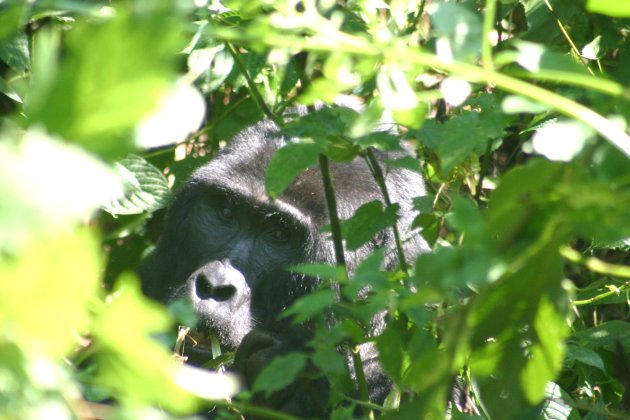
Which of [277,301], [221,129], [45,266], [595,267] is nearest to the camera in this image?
[45,266]

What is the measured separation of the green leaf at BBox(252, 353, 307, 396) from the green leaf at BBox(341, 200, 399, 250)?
54 centimetres

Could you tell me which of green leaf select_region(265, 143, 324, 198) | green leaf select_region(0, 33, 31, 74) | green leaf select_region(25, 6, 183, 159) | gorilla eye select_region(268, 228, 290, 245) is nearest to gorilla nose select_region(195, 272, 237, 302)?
gorilla eye select_region(268, 228, 290, 245)

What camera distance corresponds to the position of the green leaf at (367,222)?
173cm

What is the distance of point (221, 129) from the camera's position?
3895 millimetres

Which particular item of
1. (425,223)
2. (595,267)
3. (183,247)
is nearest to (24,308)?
(595,267)

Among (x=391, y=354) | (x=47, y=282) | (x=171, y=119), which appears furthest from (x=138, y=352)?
(x=391, y=354)

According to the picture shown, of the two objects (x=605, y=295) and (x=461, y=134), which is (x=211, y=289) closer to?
(x=605, y=295)

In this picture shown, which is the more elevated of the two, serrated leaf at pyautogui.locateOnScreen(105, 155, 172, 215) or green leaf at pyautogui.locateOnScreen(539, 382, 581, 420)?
green leaf at pyautogui.locateOnScreen(539, 382, 581, 420)

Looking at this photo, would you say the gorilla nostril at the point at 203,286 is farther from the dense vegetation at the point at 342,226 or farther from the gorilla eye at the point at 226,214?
the dense vegetation at the point at 342,226

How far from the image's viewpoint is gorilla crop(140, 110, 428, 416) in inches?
111

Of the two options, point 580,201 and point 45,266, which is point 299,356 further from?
point 45,266

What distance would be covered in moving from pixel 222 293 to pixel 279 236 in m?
0.50

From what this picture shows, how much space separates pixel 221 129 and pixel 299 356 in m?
2.76

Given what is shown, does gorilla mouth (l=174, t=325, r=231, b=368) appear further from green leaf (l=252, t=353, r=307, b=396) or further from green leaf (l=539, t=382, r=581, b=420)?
green leaf (l=252, t=353, r=307, b=396)
